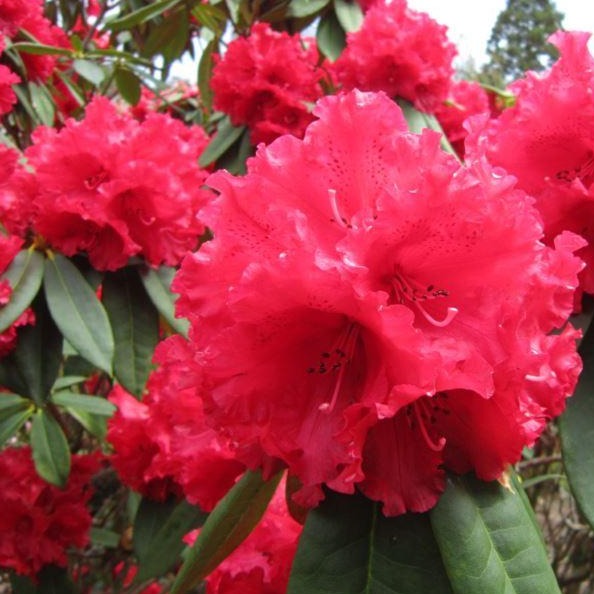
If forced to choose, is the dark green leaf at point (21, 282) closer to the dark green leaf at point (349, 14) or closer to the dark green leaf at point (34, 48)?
the dark green leaf at point (34, 48)

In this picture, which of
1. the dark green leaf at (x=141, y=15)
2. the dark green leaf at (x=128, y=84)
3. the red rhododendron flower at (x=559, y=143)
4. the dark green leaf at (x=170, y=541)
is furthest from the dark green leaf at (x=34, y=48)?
the red rhododendron flower at (x=559, y=143)

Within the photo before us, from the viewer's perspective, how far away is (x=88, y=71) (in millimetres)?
1915

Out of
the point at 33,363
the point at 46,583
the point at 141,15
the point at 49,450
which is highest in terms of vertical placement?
the point at 141,15

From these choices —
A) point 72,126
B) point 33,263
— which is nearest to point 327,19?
point 72,126

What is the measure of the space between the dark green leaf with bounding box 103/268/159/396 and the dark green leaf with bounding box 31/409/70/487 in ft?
1.37

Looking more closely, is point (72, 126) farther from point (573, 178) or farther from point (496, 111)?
point (496, 111)

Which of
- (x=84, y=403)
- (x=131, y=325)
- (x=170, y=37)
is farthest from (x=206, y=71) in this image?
(x=131, y=325)

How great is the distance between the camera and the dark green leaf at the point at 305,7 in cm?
183

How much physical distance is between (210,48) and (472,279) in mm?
1781

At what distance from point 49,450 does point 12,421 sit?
11cm

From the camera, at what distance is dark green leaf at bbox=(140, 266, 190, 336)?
48.3 inches

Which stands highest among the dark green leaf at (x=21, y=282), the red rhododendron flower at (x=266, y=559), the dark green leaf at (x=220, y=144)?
the dark green leaf at (x=21, y=282)

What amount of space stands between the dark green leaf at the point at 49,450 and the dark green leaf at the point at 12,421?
0.03m

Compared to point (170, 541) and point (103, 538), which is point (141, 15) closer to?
point (170, 541)
